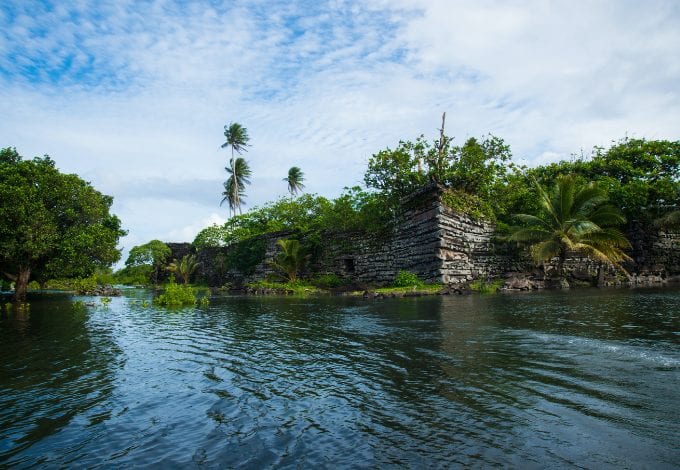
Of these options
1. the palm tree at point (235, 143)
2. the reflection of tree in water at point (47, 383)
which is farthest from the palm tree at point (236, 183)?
Result: the reflection of tree in water at point (47, 383)

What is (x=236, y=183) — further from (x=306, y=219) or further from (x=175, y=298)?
(x=175, y=298)

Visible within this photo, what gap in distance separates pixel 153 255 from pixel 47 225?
110 feet

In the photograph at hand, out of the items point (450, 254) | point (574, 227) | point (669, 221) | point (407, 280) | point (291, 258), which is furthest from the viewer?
point (291, 258)

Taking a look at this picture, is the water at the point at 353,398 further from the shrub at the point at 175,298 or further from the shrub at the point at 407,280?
the shrub at the point at 407,280

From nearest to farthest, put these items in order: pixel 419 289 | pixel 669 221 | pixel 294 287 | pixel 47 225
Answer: pixel 47 225 → pixel 419 289 → pixel 669 221 → pixel 294 287

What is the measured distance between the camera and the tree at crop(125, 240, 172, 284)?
50031 millimetres

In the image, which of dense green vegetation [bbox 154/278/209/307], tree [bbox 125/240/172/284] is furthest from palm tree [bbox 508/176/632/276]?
tree [bbox 125/240/172/284]

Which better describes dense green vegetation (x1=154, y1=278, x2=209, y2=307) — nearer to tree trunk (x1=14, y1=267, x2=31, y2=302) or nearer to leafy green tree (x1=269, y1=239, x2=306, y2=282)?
tree trunk (x1=14, y1=267, x2=31, y2=302)

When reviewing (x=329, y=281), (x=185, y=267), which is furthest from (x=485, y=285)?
(x=185, y=267)

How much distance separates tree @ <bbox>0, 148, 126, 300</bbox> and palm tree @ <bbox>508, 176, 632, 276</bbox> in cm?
2218

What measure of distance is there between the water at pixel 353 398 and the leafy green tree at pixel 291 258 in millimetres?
22604

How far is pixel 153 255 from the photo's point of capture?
165ft

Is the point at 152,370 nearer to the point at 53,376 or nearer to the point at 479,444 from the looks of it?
the point at 53,376

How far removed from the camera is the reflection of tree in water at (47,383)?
3859 millimetres
